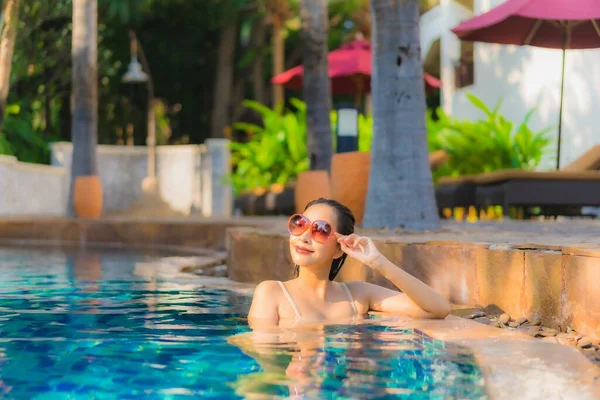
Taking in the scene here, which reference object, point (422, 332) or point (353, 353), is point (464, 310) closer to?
point (422, 332)

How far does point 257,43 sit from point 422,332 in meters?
27.7

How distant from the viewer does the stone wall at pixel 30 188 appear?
20.9 meters

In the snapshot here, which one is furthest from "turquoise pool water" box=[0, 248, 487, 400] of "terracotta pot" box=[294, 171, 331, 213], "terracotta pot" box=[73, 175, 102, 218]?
"terracotta pot" box=[73, 175, 102, 218]

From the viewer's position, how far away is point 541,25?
1431 centimetres

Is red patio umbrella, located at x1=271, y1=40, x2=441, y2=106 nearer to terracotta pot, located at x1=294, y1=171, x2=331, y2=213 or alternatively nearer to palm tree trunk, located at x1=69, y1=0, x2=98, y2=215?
palm tree trunk, located at x1=69, y1=0, x2=98, y2=215

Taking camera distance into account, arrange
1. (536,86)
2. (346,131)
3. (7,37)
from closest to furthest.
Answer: (346,131) → (7,37) → (536,86)

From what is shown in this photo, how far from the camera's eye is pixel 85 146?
19.4 m

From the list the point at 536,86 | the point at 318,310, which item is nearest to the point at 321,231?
the point at 318,310

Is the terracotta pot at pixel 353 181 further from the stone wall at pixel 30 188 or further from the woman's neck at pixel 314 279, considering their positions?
the stone wall at pixel 30 188

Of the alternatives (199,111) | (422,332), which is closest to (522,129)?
(422,332)

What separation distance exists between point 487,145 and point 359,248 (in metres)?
10.8

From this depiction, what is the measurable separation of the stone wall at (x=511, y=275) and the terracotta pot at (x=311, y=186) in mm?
6083

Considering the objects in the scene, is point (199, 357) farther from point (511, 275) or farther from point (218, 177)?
point (218, 177)

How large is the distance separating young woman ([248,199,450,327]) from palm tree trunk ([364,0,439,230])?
326cm
